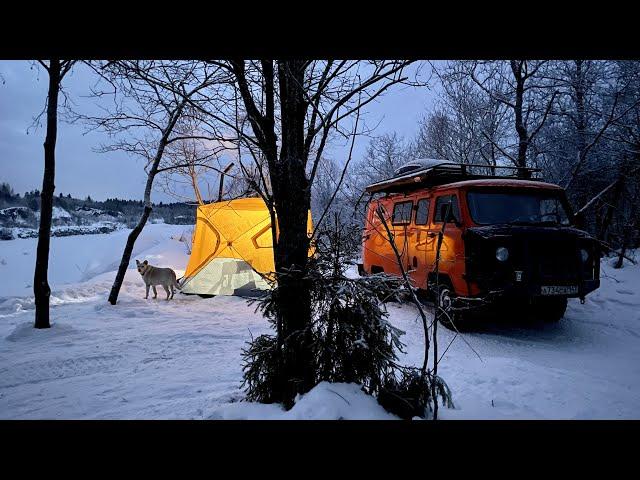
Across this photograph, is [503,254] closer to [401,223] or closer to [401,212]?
[401,223]

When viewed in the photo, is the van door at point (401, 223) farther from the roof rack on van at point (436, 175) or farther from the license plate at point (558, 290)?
the license plate at point (558, 290)

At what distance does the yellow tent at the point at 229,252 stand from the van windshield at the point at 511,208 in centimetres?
535

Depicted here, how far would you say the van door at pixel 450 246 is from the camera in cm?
517

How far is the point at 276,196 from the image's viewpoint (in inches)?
111

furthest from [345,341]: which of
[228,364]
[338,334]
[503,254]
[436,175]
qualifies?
[436,175]

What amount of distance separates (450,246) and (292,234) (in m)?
3.64

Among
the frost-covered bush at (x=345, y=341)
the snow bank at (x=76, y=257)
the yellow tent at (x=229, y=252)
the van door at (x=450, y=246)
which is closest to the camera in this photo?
the frost-covered bush at (x=345, y=341)

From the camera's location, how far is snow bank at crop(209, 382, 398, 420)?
6.05 ft

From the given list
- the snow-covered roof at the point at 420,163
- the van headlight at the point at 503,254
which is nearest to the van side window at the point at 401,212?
the snow-covered roof at the point at 420,163

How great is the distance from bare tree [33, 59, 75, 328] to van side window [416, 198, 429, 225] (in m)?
7.11
